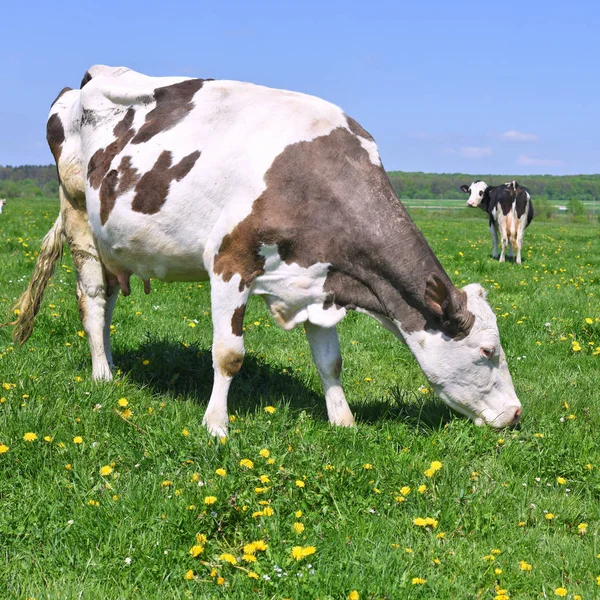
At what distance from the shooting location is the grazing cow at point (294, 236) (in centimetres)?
530

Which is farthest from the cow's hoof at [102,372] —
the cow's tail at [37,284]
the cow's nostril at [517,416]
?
the cow's nostril at [517,416]

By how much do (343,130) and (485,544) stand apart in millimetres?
3052

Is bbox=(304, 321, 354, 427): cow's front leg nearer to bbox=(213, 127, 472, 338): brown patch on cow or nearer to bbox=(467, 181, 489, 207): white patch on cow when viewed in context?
bbox=(213, 127, 472, 338): brown patch on cow

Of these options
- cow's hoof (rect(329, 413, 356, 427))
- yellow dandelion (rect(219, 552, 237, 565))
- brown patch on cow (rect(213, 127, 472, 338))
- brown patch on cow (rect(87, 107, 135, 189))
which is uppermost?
brown patch on cow (rect(87, 107, 135, 189))

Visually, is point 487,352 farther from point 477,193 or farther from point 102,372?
point 477,193

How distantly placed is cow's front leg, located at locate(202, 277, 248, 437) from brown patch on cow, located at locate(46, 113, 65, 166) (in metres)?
2.62

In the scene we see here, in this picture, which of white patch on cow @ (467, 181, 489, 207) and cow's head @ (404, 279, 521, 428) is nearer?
cow's head @ (404, 279, 521, 428)

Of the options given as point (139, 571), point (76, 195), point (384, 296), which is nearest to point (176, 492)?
point (139, 571)

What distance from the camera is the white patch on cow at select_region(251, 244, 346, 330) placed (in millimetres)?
5367

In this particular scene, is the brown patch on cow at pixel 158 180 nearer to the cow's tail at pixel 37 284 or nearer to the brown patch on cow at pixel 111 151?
the brown patch on cow at pixel 111 151

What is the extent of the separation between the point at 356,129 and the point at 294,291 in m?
1.33

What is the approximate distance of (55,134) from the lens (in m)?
7.11

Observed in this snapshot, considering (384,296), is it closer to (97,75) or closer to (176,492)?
(176,492)

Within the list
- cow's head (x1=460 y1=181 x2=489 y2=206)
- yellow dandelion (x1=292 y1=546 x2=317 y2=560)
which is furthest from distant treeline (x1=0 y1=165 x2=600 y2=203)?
yellow dandelion (x1=292 y1=546 x2=317 y2=560)
